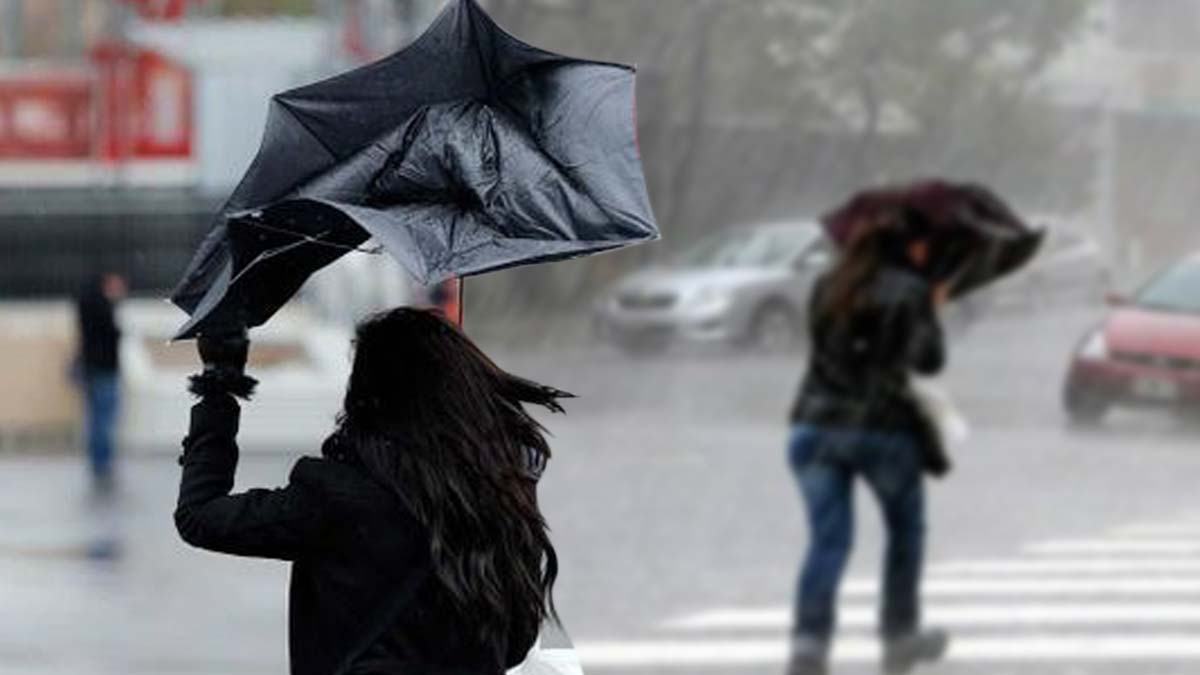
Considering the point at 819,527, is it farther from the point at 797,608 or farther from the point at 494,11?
the point at 494,11

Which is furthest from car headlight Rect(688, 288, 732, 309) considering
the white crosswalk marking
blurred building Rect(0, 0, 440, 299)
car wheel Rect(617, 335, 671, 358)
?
blurred building Rect(0, 0, 440, 299)

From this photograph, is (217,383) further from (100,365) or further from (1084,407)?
(100,365)

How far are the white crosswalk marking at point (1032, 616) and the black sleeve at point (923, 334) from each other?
4.59ft

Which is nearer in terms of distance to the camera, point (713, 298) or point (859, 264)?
point (859, 264)

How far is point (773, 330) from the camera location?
34.8 feet

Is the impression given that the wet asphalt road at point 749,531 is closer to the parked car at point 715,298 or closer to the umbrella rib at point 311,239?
the parked car at point 715,298

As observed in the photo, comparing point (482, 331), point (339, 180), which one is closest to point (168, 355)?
point (482, 331)

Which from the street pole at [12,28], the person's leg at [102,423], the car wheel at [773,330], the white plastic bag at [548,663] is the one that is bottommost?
the person's leg at [102,423]

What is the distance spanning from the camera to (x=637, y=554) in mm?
10797

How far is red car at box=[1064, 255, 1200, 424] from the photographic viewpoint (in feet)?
33.0

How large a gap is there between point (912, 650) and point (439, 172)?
214 inches

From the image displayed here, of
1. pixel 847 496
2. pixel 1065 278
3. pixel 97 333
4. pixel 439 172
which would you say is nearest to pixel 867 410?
pixel 847 496

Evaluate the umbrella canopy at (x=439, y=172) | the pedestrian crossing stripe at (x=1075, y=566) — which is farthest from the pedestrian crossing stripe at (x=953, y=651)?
the umbrella canopy at (x=439, y=172)

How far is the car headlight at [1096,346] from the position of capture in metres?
10.5
